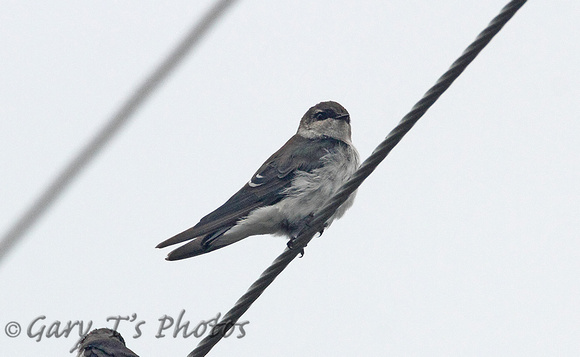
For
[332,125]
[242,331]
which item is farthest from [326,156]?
[242,331]

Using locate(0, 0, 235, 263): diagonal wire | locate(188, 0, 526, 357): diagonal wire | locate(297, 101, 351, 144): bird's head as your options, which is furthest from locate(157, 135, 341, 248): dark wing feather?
locate(0, 0, 235, 263): diagonal wire

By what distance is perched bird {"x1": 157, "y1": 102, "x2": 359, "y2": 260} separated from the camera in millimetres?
6723

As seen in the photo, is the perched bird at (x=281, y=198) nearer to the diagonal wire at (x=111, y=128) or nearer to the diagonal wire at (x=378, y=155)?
the diagonal wire at (x=378, y=155)

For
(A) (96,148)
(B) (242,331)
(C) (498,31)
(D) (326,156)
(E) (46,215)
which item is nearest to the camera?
(E) (46,215)

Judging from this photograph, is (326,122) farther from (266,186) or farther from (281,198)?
(281,198)

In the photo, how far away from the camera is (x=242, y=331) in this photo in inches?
219

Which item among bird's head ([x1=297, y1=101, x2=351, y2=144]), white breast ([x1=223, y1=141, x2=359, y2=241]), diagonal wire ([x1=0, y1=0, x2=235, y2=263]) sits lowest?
diagonal wire ([x1=0, y1=0, x2=235, y2=263])

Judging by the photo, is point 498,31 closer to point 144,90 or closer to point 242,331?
point 144,90

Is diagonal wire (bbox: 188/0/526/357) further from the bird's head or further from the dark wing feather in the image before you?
the bird's head

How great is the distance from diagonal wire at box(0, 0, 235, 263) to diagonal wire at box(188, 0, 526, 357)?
45.3 inches

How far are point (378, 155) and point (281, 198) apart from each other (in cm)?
276

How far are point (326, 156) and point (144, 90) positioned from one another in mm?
4075

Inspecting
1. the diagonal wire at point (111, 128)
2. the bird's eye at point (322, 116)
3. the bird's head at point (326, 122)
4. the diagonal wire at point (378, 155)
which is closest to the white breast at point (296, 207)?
the bird's head at point (326, 122)

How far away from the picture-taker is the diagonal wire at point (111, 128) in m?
2.97
